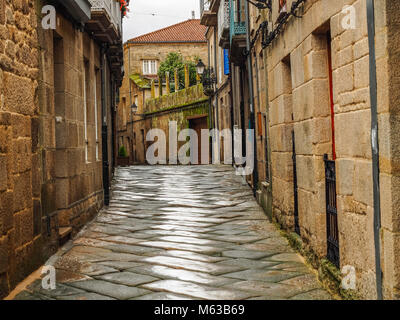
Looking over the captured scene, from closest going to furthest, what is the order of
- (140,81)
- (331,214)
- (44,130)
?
1. (331,214)
2. (44,130)
3. (140,81)

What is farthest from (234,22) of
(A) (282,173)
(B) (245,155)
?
A: (A) (282,173)

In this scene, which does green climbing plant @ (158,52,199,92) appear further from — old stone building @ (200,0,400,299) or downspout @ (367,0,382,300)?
downspout @ (367,0,382,300)

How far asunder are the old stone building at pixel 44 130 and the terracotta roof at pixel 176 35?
2994 cm

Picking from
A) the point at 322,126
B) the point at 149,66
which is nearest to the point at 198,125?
the point at 149,66

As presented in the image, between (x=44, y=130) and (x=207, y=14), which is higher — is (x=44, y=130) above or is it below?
below

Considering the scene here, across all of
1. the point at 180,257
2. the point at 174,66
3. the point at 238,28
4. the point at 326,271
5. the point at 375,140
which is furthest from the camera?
the point at 174,66

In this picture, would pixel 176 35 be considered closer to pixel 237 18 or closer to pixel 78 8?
pixel 237 18

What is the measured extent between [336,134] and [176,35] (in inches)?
1444

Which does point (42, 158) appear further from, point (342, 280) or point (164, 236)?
point (342, 280)

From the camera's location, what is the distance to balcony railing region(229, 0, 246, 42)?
1215cm

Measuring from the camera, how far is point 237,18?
12898 mm

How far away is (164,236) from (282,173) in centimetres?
174

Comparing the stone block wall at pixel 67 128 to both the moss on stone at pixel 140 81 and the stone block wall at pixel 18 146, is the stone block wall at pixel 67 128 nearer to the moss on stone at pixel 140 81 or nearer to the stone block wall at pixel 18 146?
the stone block wall at pixel 18 146

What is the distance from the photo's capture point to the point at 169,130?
95.8 feet
